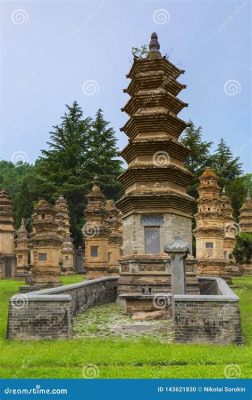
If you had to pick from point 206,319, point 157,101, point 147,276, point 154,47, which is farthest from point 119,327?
point 154,47

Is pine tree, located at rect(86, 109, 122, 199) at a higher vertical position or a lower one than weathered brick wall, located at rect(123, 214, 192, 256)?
higher

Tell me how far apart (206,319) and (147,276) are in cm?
756

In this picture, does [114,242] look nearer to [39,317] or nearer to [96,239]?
[96,239]

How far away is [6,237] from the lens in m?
38.5

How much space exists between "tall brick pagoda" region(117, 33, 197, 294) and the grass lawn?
7542 mm

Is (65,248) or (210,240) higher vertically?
(210,240)

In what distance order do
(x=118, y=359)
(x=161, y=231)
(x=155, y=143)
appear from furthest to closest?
1. (x=155, y=143)
2. (x=161, y=231)
3. (x=118, y=359)

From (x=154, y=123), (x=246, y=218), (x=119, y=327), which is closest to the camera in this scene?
(x=119, y=327)

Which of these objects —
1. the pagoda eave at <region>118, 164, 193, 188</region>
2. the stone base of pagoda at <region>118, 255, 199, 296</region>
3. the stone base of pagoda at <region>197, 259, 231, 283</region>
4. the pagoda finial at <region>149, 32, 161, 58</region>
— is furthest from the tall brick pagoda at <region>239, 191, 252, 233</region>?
the stone base of pagoda at <region>118, 255, 199, 296</region>

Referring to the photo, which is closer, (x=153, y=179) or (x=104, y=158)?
(x=153, y=179)

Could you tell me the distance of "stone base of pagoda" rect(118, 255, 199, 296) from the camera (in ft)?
60.1

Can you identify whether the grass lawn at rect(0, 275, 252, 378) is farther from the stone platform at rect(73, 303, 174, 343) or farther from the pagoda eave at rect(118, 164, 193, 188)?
the pagoda eave at rect(118, 164, 193, 188)

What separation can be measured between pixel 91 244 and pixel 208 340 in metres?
21.7
